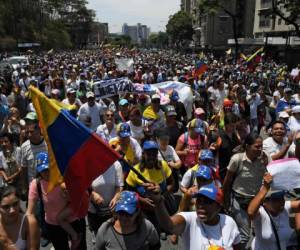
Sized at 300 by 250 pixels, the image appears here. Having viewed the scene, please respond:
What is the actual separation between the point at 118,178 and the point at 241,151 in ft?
4.44

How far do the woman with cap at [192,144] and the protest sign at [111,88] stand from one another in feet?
15.4

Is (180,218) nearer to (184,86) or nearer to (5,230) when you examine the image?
(5,230)

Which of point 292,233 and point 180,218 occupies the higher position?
point 180,218

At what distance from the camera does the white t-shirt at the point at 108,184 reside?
15.3 feet

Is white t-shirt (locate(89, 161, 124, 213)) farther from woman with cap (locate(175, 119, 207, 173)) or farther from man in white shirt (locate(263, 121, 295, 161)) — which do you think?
man in white shirt (locate(263, 121, 295, 161))

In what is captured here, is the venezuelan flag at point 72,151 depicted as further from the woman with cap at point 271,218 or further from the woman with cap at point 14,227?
the woman with cap at point 271,218

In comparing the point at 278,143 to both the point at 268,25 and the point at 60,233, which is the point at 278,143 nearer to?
the point at 60,233

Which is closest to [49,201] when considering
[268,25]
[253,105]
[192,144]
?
[192,144]

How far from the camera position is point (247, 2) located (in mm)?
82750

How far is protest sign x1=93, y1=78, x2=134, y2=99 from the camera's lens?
10601 millimetres

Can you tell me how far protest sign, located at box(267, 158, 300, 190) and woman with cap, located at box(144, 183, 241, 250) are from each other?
0.63 m

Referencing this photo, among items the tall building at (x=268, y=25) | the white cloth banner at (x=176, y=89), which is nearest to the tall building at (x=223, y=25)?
the tall building at (x=268, y=25)

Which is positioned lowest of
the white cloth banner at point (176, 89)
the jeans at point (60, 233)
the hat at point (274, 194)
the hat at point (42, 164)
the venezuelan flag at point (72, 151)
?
the jeans at point (60, 233)

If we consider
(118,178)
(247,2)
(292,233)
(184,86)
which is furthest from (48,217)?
(247,2)
